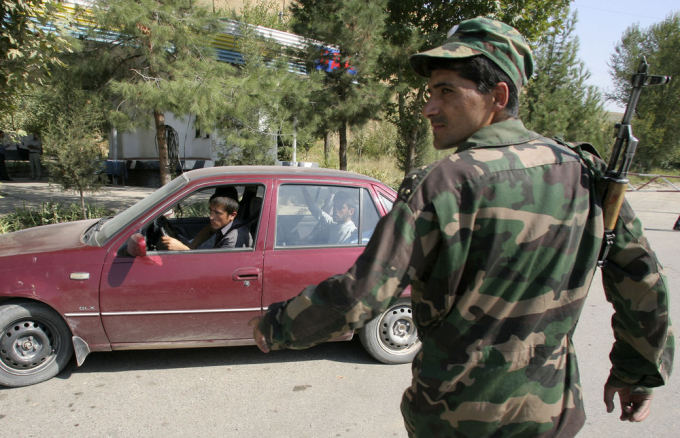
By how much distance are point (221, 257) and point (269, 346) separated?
2364mm

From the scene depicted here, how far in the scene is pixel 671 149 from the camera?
27.6 metres

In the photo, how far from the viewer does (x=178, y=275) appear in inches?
137

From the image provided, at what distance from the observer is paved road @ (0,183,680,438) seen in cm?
300

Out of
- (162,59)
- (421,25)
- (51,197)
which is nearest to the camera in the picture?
(162,59)

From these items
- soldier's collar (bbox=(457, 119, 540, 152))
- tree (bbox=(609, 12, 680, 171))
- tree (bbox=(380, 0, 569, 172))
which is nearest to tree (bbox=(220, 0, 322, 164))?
tree (bbox=(380, 0, 569, 172))

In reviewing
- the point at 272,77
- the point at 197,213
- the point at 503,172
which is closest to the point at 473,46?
the point at 503,172

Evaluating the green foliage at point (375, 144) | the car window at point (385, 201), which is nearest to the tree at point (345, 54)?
the car window at point (385, 201)

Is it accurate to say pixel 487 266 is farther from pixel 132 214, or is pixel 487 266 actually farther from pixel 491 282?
pixel 132 214

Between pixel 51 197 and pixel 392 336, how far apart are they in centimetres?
1099

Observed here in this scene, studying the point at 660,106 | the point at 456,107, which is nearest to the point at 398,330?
the point at 456,107

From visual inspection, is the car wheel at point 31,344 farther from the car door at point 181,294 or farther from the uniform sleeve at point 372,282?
the uniform sleeve at point 372,282

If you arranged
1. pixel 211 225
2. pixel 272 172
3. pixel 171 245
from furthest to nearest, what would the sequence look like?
1. pixel 211 225
2. pixel 272 172
3. pixel 171 245

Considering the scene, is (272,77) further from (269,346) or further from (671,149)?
(671,149)

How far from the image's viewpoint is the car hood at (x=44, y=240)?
347 centimetres
